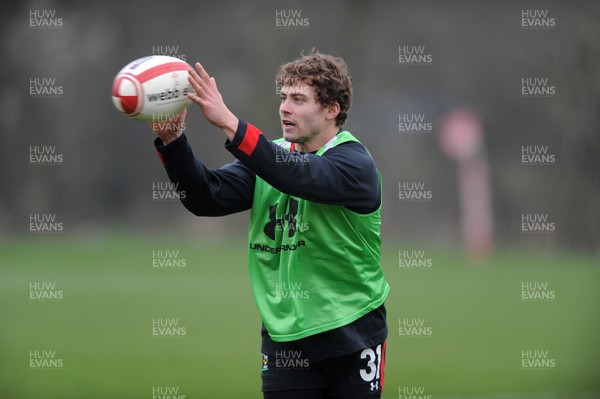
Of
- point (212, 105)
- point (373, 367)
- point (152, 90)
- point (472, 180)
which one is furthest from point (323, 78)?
point (472, 180)

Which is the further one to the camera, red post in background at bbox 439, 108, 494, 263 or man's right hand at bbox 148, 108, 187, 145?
red post in background at bbox 439, 108, 494, 263

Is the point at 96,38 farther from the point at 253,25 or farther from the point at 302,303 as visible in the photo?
the point at 302,303

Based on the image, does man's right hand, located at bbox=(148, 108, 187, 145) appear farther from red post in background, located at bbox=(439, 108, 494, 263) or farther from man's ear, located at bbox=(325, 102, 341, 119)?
red post in background, located at bbox=(439, 108, 494, 263)

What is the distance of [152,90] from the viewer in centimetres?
316

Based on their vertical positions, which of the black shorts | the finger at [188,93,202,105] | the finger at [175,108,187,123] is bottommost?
the black shorts

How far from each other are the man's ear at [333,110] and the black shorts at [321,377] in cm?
99

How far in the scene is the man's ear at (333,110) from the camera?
3492mm

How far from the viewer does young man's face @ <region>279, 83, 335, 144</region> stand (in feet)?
11.1

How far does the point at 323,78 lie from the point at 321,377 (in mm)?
1239

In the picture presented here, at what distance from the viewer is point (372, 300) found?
334cm

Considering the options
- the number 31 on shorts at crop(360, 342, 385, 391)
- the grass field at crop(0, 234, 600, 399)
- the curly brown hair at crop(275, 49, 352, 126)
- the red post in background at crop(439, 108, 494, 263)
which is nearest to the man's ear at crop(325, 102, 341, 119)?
the curly brown hair at crop(275, 49, 352, 126)

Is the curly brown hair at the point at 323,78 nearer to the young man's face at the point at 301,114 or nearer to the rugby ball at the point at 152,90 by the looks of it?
the young man's face at the point at 301,114

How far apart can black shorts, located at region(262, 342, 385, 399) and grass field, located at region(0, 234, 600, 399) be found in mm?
2792

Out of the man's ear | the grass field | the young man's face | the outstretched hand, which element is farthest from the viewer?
the grass field
